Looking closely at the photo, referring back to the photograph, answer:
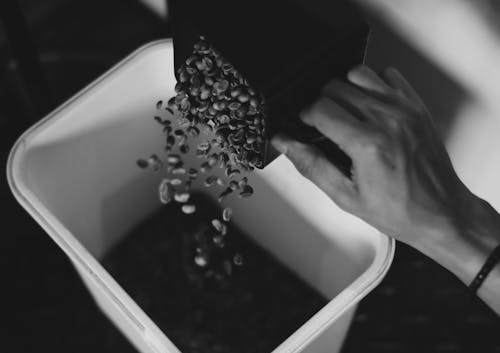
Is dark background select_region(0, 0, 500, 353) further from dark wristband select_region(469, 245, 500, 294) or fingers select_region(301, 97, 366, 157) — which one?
fingers select_region(301, 97, 366, 157)

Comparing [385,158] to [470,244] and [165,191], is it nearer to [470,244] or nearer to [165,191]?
[470,244]

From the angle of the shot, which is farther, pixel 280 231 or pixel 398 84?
pixel 280 231

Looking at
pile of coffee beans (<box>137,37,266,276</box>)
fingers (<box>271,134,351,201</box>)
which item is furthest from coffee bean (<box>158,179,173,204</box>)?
fingers (<box>271,134,351,201</box>)

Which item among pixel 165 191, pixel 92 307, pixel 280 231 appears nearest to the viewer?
pixel 165 191

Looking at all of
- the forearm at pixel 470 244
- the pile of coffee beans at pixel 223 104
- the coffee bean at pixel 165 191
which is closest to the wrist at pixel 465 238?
the forearm at pixel 470 244

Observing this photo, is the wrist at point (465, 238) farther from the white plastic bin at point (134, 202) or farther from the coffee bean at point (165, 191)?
the coffee bean at point (165, 191)

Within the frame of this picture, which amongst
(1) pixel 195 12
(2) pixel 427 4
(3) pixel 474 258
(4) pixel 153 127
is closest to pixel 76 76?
(4) pixel 153 127

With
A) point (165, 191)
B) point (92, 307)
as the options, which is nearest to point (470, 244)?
point (165, 191)
